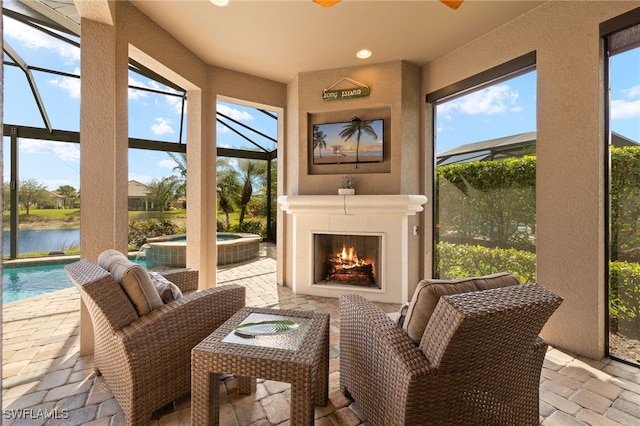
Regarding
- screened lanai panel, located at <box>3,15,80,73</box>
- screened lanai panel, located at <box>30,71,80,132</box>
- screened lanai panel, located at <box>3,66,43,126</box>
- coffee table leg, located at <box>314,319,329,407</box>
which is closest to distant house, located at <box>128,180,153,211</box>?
screened lanai panel, located at <box>30,71,80,132</box>

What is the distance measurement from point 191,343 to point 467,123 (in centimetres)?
374

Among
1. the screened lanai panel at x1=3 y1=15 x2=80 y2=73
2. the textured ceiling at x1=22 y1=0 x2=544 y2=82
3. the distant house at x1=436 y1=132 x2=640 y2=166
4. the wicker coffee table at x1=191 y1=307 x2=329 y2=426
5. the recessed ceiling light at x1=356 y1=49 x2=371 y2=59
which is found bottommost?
the wicker coffee table at x1=191 y1=307 x2=329 y2=426

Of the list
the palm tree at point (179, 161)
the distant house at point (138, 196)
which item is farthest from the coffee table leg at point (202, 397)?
the palm tree at point (179, 161)

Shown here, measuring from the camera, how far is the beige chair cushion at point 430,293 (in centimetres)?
155

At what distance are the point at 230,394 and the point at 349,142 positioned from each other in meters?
3.21

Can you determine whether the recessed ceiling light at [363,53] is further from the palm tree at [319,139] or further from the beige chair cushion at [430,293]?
the beige chair cushion at [430,293]

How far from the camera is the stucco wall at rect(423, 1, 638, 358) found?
255cm

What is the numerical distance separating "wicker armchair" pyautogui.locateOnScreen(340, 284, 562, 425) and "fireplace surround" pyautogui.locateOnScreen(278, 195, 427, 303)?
2.22 metres

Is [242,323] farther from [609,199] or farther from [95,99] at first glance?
[609,199]

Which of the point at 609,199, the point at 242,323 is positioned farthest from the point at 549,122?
the point at 242,323

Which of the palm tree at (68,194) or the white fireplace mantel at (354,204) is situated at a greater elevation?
the palm tree at (68,194)

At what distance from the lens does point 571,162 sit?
106 inches

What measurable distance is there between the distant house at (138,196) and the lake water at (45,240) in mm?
1202

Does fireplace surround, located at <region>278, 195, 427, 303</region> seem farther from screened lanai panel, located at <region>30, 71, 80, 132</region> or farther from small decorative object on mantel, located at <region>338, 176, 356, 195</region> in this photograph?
screened lanai panel, located at <region>30, 71, 80, 132</region>
